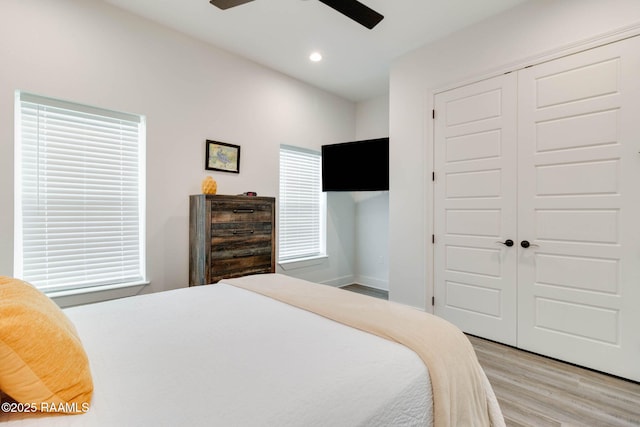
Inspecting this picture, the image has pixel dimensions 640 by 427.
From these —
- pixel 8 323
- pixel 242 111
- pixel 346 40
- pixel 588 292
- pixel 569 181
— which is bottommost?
pixel 588 292

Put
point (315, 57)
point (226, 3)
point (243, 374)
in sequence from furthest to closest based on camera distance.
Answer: point (315, 57) → point (226, 3) → point (243, 374)

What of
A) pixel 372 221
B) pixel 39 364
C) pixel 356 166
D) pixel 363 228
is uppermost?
pixel 356 166

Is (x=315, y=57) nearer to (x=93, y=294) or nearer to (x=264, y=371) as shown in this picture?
(x=93, y=294)

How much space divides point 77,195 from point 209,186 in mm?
1054

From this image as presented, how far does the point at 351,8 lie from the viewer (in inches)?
82.0

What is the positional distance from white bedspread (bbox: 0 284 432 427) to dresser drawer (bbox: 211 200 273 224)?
145cm

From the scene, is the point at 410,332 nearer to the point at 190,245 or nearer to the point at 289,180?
the point at 190,245

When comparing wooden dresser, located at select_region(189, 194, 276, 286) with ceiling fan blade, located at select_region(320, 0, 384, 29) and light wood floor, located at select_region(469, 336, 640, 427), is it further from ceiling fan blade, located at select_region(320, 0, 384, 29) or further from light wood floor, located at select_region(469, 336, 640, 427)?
light wood floor, located at select_region(469, 336, 640, 427)

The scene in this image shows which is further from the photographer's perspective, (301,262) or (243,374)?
(301,262)

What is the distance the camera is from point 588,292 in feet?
7.72

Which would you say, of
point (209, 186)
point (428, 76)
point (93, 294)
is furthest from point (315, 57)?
point (93, 294)

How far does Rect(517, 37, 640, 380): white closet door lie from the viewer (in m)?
2.19

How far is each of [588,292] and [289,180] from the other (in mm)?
3324

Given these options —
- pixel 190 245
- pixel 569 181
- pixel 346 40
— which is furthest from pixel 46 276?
pixel 569 181
